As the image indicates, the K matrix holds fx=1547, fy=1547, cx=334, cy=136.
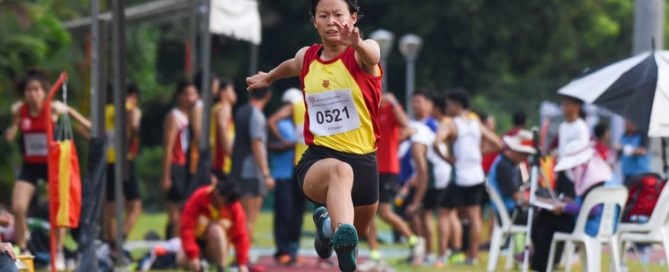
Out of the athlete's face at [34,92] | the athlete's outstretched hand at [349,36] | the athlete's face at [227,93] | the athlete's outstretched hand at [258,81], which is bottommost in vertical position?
the athlete's face at [227,93]

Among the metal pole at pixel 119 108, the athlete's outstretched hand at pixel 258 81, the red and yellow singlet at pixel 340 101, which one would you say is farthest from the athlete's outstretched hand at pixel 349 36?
the metal pole at pixel 119 108

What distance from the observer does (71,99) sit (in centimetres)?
2808

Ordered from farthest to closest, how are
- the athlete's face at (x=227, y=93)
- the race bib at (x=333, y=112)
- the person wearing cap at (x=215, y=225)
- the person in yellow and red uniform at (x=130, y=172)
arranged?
the athlete's face at (x=227, y=93) → the person in yellow and red uniform at (x=130, y=172) → the person wearing cap at (x=215, y=225) → the race bib at (x=333, y=112)

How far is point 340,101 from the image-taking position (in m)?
8.91

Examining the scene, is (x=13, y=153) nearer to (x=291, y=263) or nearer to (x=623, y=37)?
(x=291, y=263)

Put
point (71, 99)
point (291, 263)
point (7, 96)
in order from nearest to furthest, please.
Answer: point (291, 263)
point (7, 96)
point (71, 99)

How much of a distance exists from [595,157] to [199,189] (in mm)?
3758

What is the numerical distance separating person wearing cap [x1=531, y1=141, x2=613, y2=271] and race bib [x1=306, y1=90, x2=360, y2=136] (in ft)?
11.8

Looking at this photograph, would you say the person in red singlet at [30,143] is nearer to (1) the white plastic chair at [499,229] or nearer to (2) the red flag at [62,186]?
(2) the red flag at [62,186]

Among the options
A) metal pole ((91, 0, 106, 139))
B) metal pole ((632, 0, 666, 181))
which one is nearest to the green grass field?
metal pole ((632, 0, 666, 181))

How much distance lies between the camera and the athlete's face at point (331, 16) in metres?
8.66

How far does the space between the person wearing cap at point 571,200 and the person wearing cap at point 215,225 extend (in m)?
2.83

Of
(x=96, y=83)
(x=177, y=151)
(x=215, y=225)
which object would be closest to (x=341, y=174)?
(x=96, y=83)

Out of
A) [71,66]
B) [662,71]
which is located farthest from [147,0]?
[662,71]
